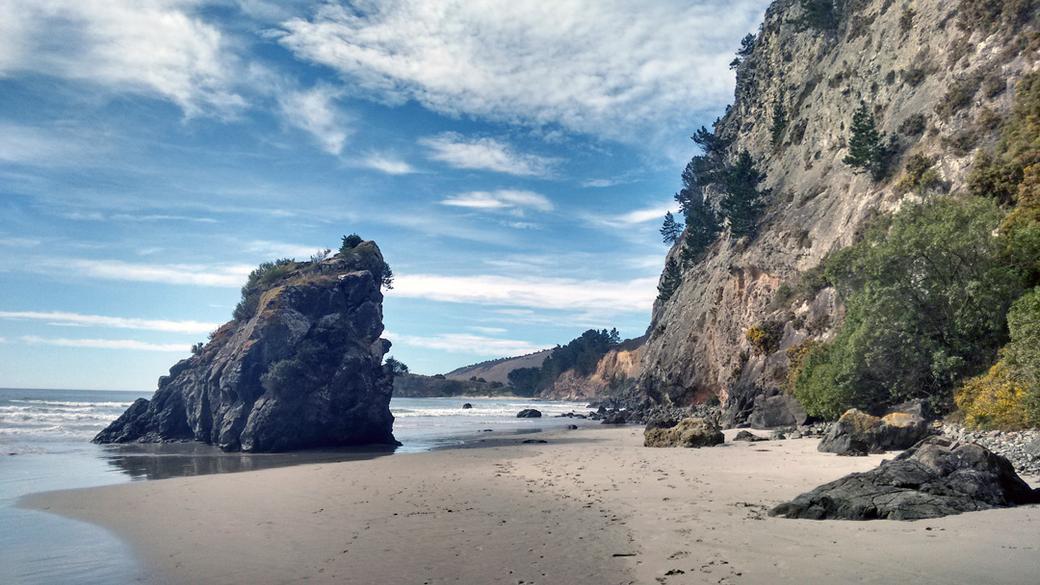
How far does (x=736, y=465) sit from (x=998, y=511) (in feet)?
32.4

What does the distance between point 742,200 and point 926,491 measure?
170ft

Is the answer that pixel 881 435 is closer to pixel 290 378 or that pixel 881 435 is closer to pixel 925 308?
pixel 925 308

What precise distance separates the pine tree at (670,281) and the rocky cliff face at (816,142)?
485 cm

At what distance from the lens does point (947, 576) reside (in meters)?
7.64

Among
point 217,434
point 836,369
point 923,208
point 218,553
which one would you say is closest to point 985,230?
point 923,208

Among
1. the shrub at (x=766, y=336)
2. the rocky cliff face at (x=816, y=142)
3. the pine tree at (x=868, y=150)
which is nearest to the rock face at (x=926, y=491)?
the rocky cliff face at (x=816, y=142)

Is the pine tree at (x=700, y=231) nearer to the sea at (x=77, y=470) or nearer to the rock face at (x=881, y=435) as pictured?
the sea at (x=77, y=470)

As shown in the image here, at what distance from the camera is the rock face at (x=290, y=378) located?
125 feet

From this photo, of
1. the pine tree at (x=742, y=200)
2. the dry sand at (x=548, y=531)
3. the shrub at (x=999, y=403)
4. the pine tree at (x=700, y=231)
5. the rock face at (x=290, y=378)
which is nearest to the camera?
the dry sand at (x=548, y=531)

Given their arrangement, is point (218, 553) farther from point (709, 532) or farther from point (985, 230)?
point (985, 230)

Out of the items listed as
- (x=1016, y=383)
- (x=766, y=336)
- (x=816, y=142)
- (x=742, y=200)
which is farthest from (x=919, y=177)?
(x=1016, y=383)

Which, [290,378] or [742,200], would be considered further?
[742,200]

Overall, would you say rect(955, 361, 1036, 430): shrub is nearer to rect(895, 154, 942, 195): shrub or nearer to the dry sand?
the dry sand

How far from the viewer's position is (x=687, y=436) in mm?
28953
